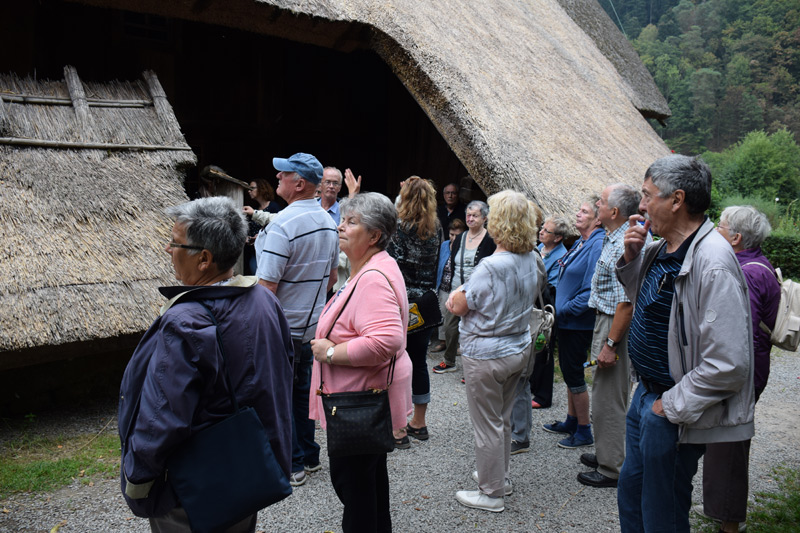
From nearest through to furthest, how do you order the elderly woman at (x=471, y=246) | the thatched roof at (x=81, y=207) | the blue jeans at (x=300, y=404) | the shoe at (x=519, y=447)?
the blue jeans at (x=300, y=404), the thatched roof at (x=81, y=207), the shoe at (x=519, y=447), the elderly woman at (x=471, y=246)

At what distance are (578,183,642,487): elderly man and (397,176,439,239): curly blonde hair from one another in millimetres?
1175

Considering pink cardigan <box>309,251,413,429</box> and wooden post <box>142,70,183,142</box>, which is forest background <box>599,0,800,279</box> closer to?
wooden post <box>142,70,183,142</box>

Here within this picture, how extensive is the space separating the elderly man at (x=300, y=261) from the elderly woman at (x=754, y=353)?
2.34m

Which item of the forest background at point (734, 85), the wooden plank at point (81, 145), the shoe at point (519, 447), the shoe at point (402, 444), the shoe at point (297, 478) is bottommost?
the shoe at point (519, 447)

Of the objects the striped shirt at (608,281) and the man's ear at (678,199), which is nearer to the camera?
the man's ear at (678,199)

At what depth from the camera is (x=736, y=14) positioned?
54219 millimetres

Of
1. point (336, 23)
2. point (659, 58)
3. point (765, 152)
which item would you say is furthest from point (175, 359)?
point (659, 58)

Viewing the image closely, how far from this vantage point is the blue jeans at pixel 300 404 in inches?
134

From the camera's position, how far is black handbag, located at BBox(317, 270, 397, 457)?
232 centimetres

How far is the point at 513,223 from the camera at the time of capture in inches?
126

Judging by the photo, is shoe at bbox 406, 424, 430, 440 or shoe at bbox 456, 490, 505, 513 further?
shoe at bbox 406, 424, 430, 440

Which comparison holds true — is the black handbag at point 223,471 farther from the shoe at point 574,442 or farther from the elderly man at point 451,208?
the elderly man at point 451,208

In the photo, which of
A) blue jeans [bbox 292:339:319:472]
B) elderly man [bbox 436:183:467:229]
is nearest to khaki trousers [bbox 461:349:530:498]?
blue jeans [bbox 292:339:319:472]

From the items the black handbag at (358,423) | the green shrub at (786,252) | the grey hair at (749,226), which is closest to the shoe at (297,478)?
the black handbag at (358,423)
